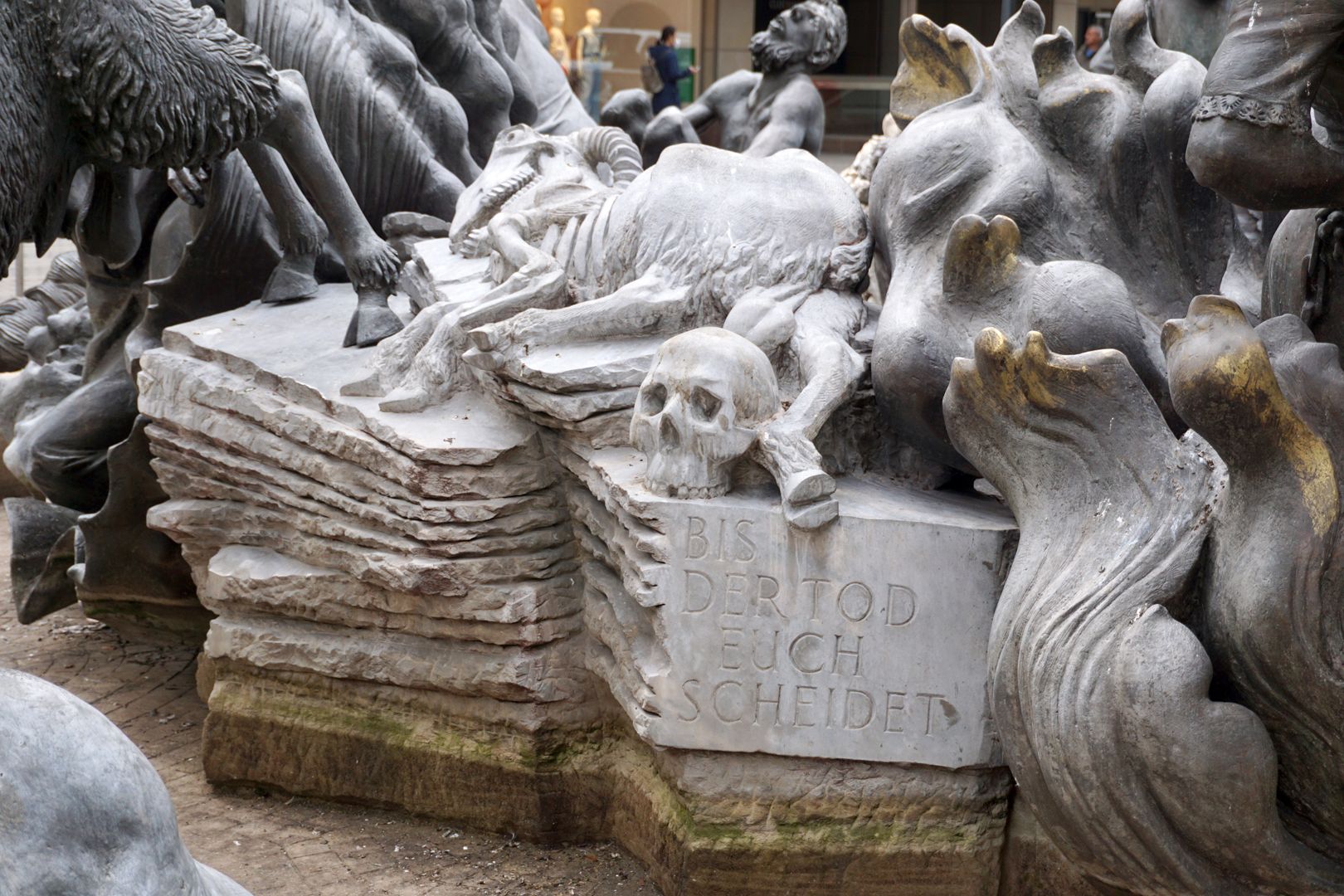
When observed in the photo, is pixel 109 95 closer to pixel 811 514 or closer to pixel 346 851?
pixel 811 514

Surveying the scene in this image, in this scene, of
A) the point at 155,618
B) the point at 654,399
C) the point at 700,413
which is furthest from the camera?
the point at 155,618

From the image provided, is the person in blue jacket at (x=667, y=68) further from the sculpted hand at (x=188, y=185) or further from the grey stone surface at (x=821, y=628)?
the grey stone surface at (x=821, y=628)

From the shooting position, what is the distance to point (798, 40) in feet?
23.8

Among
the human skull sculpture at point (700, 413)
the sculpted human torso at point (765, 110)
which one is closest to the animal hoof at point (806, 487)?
the human skull sculpture at point (700, 413)

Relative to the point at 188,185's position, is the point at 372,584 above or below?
A: below

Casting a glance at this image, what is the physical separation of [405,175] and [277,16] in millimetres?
682

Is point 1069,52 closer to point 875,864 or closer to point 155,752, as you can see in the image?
point 875,864

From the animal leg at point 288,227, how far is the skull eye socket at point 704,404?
188cm

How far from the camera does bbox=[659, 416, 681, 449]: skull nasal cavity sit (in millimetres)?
3143

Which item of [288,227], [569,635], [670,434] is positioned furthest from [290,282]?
[670,434]

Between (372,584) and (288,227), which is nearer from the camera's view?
(372,584)

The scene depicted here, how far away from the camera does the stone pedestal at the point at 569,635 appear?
3111 mm

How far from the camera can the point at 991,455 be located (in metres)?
2.99

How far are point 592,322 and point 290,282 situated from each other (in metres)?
1.60
